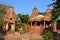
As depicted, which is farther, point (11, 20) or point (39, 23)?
point (39, 23)

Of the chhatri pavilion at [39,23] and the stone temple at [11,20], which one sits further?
the stone temple at [11,20]

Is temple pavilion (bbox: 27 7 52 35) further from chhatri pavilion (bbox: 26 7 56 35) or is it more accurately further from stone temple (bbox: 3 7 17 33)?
stone temple (bbox: 3 7 17 33)

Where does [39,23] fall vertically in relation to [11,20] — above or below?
below

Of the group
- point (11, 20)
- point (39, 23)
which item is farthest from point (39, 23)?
point (11, 20)

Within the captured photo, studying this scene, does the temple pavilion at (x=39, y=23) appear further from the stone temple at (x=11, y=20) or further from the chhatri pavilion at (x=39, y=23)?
the stone temple at (x=11, y=20)

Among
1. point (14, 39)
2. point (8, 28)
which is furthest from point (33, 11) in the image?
point (14, 39)

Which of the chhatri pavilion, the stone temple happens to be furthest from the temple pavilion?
the stone temple

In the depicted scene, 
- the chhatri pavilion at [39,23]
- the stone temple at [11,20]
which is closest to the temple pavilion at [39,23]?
the chhatri pavilion at [39,23]

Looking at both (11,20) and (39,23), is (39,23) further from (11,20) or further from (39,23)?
(11,20)

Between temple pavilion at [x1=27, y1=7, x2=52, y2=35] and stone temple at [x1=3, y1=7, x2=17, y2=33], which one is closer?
temple pavilion at [x1=27, y1=7, x2=52, y2=35]

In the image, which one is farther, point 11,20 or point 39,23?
point 39,23

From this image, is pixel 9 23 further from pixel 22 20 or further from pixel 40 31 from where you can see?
pixel 22 20

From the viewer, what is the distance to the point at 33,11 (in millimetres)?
44031

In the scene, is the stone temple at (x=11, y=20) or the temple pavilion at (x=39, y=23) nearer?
the temple pavilion at (x=39, y=23)
